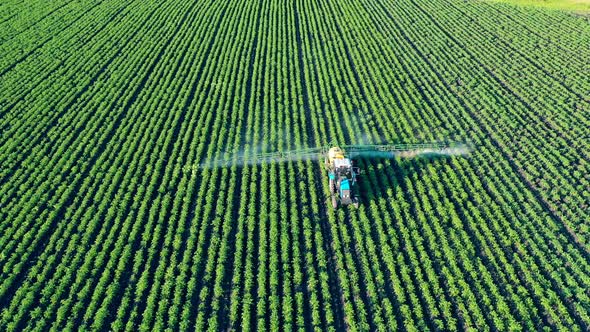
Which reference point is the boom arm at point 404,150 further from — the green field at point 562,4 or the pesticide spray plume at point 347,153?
the green field at point 562,4

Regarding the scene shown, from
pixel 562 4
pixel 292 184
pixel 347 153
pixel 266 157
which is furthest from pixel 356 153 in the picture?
pixel 562 4

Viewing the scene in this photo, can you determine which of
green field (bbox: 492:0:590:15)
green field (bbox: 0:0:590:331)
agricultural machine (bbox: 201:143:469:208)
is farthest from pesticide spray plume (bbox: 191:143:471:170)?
green field (bbox: 492:0:590:15)

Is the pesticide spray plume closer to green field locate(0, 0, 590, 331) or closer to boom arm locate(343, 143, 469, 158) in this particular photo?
boom arm locate(343, 143, 469, 158)

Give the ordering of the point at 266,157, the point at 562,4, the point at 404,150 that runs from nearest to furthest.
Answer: the point at 266,157 < the point at 404,150 < the point at 562,4

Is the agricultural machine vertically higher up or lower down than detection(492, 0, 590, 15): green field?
lower down

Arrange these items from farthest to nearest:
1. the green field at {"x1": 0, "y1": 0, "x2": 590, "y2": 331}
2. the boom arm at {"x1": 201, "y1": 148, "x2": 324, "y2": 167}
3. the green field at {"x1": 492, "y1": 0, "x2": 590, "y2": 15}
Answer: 1. the green field at {"x1": 492, "y1": 0, "x2": 590, "y2": 15}
2. the boom arm at {"x1": 201, "y1": 148, "x2": 324, "y2": 167}
3. the green field at {"x1": 0, "y1": 0, "x2": 590, "y2": 331}

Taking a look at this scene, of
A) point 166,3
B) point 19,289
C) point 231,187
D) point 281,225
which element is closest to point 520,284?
point 281,225

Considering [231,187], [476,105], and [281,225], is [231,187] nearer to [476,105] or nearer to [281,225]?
[281,225]

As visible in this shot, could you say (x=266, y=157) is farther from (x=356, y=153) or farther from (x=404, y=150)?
(x=404, y=150)
